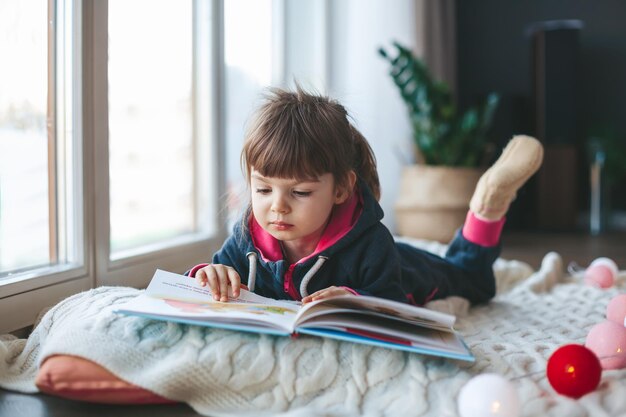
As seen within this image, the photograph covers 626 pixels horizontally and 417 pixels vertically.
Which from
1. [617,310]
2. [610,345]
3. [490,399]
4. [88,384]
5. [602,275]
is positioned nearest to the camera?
[490,399]

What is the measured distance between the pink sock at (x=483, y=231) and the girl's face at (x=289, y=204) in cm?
56

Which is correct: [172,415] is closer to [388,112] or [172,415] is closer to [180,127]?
[180,127]

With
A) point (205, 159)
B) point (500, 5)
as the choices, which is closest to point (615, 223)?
point (500, 5)

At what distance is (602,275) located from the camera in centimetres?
191

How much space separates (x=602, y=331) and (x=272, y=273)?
1.92 feet

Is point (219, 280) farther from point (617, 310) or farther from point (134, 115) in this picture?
point (134, 115)

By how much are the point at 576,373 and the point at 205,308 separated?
20.7 inches

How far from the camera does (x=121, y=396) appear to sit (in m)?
0.95

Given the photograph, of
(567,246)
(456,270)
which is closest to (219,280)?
(456,270)

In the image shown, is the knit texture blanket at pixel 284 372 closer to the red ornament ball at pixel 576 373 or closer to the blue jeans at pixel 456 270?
the red ornament ball at pixel 576 373

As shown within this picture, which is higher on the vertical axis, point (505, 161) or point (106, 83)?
point (106, 83)

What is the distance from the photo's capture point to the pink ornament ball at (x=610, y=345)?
1046 mm

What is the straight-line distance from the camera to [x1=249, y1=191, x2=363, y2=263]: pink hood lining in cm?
129

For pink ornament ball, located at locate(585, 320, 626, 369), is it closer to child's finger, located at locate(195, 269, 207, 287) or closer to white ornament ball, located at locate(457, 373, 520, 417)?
white ornament ball, located at locate(457, 373, 520, 417)
